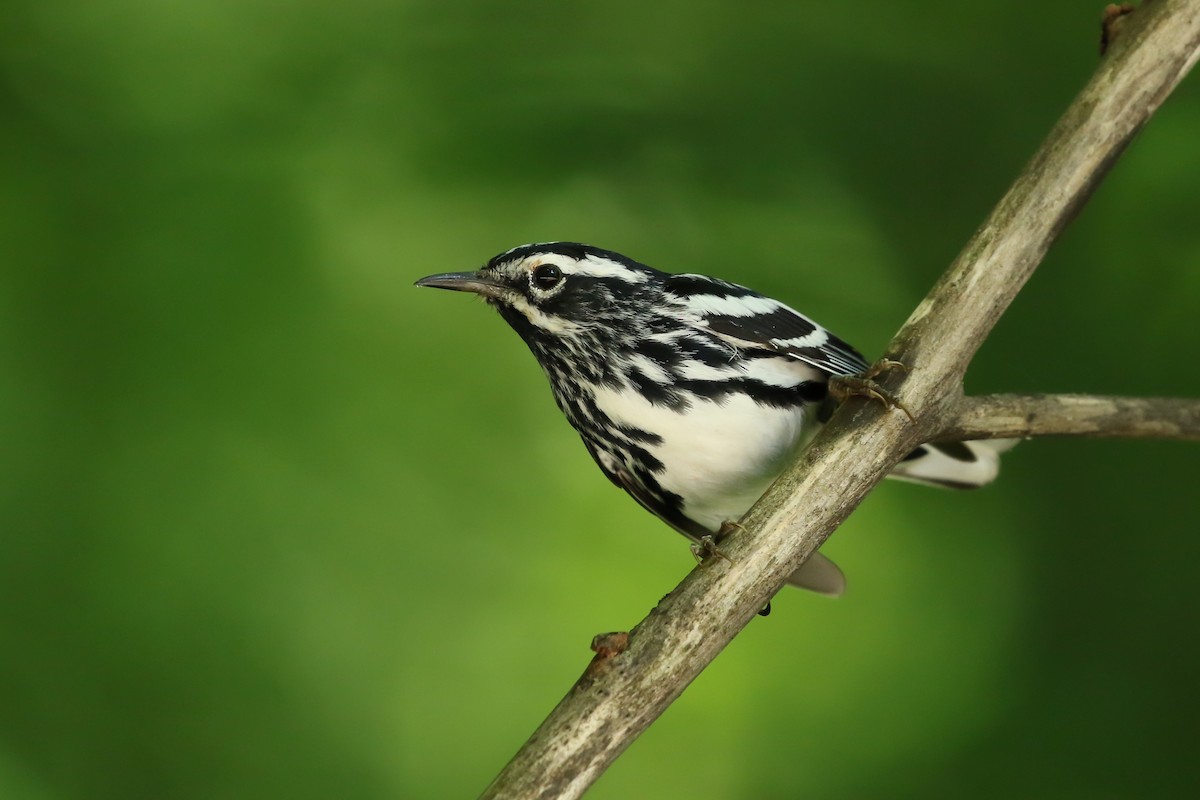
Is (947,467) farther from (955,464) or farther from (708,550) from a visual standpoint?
(708,550)

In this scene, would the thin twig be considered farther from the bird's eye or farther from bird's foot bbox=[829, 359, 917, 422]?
the bird's eye

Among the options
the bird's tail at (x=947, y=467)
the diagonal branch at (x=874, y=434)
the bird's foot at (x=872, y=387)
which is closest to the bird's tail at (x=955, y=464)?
the bird's tail at (x=947, y=467)

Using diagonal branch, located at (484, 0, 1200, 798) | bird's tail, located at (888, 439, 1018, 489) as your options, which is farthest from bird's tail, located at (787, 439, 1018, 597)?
diagonal branch, located at (484, 0, 1200, 798)

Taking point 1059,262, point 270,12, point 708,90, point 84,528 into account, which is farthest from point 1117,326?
point 84,528

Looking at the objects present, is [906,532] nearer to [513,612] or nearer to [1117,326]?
[1117,326]

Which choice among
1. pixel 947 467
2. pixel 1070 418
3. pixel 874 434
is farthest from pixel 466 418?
pixel 1070 418

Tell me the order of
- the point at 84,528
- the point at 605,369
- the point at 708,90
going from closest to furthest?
1. the point at 605,369
2. the point at 84,528
3. the point at 708,90
